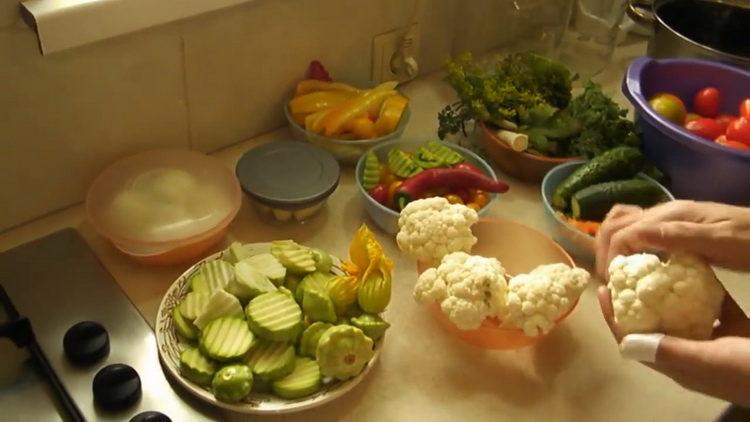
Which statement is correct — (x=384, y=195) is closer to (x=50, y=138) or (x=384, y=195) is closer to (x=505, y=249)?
(x=505, y=249)

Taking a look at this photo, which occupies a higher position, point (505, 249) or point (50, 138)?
point (50, 138)

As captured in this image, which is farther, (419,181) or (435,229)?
(419,181)

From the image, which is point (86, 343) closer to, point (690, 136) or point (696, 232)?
point (696, 232)

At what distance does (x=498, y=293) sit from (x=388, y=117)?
1.32 feet

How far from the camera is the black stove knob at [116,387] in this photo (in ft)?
2.35

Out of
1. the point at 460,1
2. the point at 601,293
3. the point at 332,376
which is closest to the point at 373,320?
the point at 332,376

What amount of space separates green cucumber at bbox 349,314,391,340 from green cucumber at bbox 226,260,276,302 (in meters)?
0.10

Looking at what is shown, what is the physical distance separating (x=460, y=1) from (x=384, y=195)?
497 millimetres

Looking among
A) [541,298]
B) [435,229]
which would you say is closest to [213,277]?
[435,229]

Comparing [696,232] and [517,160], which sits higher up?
[696,232]

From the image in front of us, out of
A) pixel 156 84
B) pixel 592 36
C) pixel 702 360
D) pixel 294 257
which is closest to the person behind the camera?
pixel 702 360

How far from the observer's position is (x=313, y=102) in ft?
3.69

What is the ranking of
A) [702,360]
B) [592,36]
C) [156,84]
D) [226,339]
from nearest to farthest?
[702,360]
[226,339]
[156,84]
[592,36]

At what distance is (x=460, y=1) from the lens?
53.2 inches
